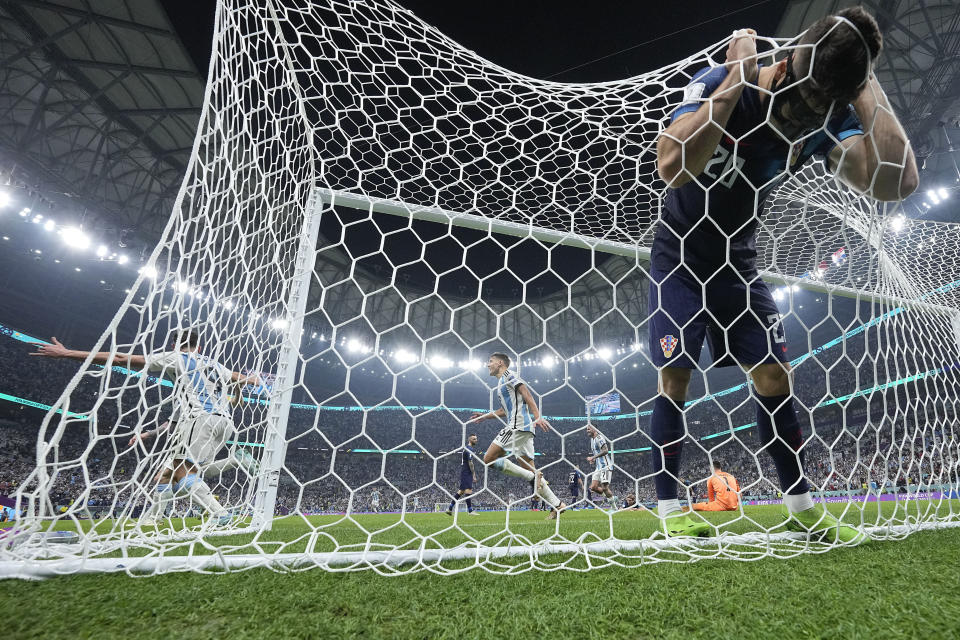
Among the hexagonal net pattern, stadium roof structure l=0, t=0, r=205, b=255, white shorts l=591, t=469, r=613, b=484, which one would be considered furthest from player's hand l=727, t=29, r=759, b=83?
stadium roof structure l=0, t=0, r=205, b=255

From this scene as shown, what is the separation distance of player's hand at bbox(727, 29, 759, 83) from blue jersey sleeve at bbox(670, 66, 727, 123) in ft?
0.13

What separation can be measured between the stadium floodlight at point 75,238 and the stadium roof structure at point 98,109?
544 mm

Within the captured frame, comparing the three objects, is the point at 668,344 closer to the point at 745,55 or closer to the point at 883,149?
the point at 883,149

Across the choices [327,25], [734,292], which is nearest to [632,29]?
[327,25]

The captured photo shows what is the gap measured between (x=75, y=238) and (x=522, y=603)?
70.4 feet

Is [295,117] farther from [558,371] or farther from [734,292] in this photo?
[558,371]

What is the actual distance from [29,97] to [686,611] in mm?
16216

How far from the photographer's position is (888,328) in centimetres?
250

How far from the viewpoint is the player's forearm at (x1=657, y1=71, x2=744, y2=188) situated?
1.47m

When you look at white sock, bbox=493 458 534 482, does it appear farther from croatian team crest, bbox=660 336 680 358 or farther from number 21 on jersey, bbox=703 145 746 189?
number 21 on jersey, bbox=703 145 746 189

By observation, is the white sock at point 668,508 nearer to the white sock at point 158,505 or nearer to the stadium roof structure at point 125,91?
the white sock at point 158,505

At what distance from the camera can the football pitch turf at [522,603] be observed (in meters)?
0.74

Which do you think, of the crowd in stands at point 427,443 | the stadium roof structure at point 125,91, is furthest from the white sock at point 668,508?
the stadium roof structure at point 125,91

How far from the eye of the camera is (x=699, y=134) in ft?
4.87
